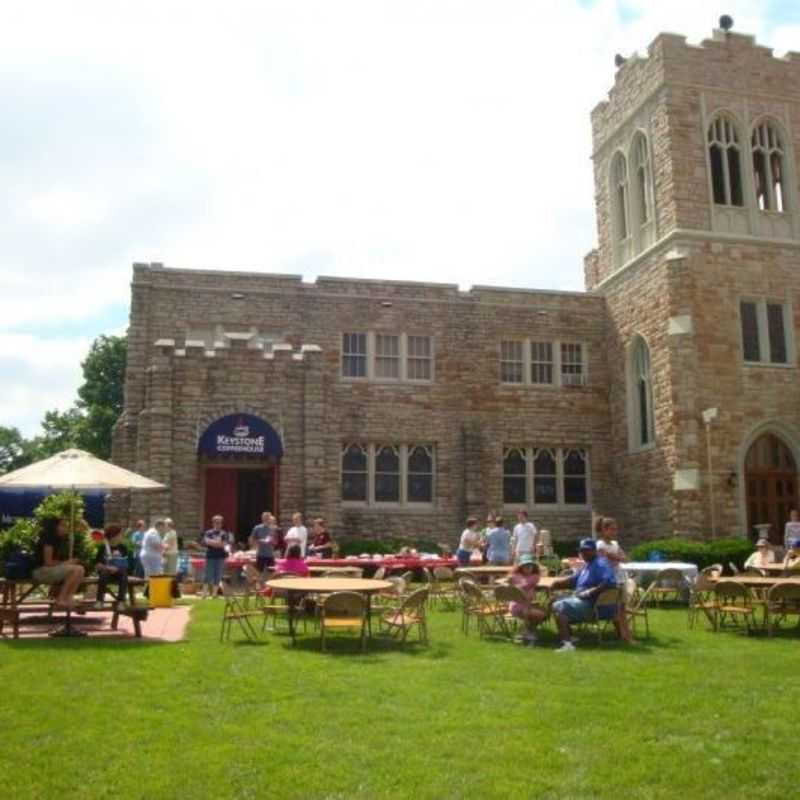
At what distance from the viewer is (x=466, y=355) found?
26.8m

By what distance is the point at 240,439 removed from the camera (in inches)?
924

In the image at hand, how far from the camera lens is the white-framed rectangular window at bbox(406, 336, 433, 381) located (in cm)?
2659

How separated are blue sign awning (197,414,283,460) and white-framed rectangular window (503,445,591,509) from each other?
23.7ft

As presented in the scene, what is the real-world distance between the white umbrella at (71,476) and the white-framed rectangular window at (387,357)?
12.9 m

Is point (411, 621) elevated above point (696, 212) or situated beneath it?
situated beneath

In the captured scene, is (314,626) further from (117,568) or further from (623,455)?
(623,455)

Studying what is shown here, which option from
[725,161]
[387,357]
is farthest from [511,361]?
[725,161]

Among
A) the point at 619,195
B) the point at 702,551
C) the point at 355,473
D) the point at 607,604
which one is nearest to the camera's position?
the point at 607,604

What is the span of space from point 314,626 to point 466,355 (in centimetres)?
1453

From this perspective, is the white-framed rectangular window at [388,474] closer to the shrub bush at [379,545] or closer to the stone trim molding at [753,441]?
the shrub bush at [379,545]

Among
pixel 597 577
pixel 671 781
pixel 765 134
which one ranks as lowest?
pixel 671 781

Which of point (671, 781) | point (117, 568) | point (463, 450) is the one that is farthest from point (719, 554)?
point (671, 781)

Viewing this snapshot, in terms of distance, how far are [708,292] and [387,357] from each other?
9169 millimetres

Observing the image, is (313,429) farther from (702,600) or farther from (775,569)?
(702,600)
